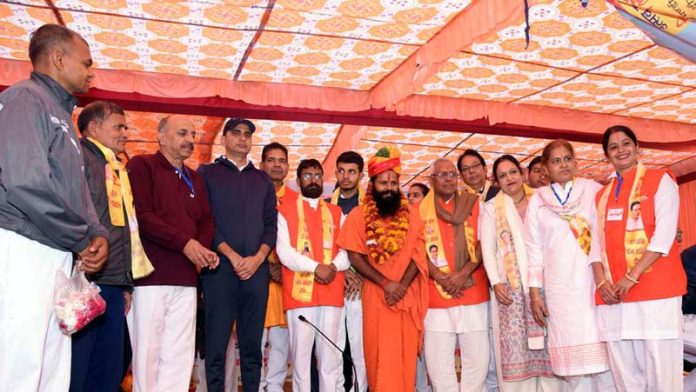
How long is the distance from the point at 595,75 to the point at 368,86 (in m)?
3.00

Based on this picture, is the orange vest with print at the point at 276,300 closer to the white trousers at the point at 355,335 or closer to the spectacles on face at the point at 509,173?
the white trousers at the point at 355,335

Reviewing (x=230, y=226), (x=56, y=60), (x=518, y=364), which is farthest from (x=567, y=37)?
(x=56, y=60)

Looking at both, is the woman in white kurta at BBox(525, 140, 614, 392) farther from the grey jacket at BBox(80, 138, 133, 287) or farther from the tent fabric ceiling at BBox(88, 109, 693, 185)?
the tent fabric ceiling at BBox(88, 109, 693, 185)

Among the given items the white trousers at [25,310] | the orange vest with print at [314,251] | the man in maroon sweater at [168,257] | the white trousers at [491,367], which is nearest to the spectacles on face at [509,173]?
the white trousers at [491,367]

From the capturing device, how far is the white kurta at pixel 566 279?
399cm

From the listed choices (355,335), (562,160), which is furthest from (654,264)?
(355,335)

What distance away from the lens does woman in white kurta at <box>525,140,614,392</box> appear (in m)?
4.00

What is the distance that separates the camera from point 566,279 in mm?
4125

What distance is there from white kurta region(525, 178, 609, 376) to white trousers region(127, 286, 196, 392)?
2356mm

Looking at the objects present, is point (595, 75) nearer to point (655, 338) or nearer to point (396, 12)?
point (396, 12)

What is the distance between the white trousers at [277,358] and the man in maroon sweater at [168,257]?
963mm

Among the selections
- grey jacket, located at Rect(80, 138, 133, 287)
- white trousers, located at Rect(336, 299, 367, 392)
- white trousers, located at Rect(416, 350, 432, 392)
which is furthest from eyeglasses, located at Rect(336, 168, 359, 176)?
grey jacket, located at Rect(80, 138, 133, 287)

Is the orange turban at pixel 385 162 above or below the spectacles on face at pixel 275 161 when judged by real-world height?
below

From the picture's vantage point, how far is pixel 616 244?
3857 mm
